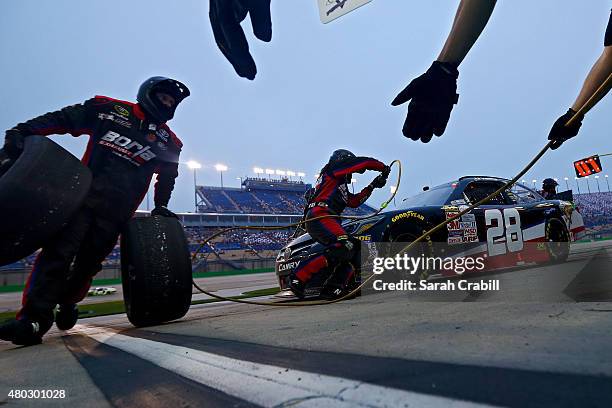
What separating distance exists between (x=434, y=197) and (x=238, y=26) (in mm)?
3419

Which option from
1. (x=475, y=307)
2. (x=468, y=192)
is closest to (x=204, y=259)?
(x=468, y=192)

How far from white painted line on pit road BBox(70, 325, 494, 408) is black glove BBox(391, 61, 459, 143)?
4.61 feet

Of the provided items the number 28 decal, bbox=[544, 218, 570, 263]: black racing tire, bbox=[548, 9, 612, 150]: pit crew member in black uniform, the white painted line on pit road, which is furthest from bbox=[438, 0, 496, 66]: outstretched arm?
bbox=[544, 218, 570, 263]: black racing tire

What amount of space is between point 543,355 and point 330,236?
2816 mm

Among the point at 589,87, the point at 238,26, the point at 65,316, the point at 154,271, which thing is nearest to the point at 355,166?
the point at 238,26

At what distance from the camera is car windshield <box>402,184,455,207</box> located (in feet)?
14.8

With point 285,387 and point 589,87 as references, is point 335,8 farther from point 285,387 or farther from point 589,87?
point 285,387

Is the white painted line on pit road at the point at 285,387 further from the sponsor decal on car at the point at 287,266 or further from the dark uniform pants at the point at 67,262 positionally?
the sponsor decal on car at the point at 287,266

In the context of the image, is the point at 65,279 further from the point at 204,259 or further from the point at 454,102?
the point at 204,259

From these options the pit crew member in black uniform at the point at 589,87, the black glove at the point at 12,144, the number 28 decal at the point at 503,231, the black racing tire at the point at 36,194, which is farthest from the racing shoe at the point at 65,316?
the number 28 decal at the point at 503,231

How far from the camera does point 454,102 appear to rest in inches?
69.1

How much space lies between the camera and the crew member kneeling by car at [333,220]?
347 centimetres

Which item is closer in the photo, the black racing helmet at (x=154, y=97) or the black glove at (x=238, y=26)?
the black glove at (x=238, y=26)

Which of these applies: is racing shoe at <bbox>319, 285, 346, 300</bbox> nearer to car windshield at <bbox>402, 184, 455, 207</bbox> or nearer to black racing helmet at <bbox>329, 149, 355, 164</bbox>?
black racing helmet at <bbox>329, 149, 355, 164</bbox>
